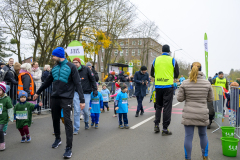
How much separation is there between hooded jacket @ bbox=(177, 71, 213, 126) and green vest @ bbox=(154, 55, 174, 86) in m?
2.05

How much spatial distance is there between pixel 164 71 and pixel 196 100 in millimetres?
2224

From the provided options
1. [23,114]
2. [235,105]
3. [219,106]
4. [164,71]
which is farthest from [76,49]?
[235,105]

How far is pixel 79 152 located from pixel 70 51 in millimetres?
6938

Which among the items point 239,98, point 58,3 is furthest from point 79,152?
point 58,3

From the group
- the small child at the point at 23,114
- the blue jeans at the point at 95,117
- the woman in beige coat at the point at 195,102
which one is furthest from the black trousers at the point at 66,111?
the blue jeans at the point at 95,117

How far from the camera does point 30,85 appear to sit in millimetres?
7516

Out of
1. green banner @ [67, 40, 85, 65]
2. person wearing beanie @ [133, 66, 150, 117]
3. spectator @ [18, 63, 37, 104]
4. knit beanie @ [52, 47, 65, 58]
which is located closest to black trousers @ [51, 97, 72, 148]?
knit beanie @ [52, 47, 65, 58]

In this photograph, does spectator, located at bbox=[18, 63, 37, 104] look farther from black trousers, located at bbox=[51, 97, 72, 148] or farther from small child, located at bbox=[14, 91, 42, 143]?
black trousers, located at bbox=[51, 97, 72, 148]

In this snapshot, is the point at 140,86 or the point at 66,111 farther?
the point at 140,86

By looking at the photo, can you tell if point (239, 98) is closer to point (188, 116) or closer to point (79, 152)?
point (188, 116)

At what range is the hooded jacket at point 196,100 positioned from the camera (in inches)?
161

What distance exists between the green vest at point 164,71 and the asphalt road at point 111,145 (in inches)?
56.9

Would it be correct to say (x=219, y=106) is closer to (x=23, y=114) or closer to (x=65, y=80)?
(x=65, y=80)

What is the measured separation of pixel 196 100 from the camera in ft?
13.7
